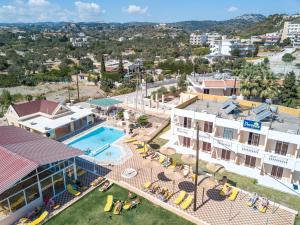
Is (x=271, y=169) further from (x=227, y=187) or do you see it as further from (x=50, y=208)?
(x=50, y=208)

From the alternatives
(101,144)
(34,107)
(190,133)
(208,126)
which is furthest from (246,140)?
(34,107)

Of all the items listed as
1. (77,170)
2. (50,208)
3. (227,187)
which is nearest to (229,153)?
(227,187)

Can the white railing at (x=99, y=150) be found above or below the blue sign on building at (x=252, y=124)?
below

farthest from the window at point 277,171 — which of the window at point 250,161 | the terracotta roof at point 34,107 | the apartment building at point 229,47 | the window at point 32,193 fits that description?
the apartment building at point 229,47

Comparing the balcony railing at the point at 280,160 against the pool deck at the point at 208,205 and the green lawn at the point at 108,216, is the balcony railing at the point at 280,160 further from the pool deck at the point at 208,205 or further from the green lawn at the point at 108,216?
the green lawn at the point at 108,216

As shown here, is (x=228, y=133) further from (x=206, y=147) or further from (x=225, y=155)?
(x=206, y=147)

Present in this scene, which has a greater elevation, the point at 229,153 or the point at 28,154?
the point at 28,154
